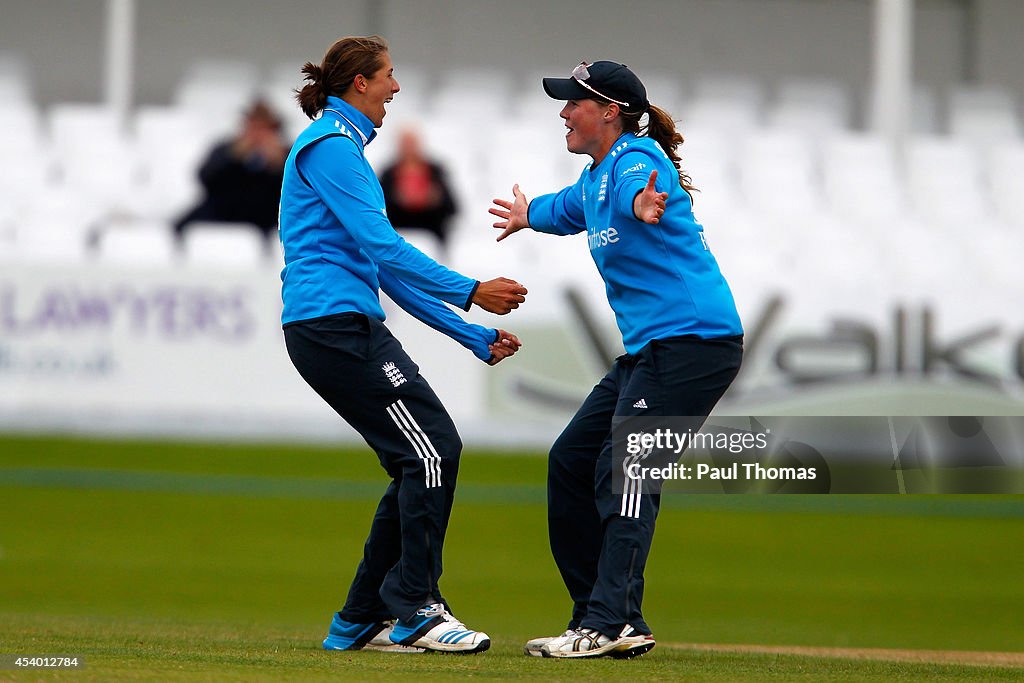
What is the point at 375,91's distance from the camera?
5.17m

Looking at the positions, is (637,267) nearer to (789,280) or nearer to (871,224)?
(789,280)

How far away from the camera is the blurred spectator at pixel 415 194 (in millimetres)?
13375

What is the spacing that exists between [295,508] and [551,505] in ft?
19.3

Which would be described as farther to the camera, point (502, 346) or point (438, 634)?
point (502, 346)

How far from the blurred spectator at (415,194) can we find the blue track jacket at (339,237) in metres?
8.25

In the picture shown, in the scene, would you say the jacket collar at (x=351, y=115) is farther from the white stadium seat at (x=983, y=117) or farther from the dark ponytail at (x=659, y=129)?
the white stadium seat at (x=983, y=117)

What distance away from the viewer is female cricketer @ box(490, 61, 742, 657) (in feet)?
15.8

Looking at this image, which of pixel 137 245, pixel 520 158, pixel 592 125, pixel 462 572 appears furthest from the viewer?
pixel 520 158

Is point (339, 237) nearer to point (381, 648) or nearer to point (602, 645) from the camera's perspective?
point (381, 648)

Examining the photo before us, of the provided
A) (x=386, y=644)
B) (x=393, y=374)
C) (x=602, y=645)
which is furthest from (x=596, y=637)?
(x=393, y=374)

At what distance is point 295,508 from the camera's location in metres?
10.8

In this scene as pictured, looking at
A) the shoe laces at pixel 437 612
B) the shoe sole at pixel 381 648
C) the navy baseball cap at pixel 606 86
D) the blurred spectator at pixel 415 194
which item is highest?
the blurred spectator at pixel 415 194

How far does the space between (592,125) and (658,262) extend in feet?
1.84

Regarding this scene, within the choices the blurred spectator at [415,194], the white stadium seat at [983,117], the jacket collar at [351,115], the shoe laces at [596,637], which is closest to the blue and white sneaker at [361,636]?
the shoe laces at [596,637]
